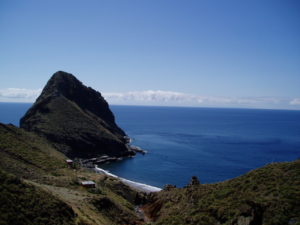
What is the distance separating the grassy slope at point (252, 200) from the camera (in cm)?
1841

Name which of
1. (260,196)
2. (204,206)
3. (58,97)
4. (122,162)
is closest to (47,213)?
(204,206)

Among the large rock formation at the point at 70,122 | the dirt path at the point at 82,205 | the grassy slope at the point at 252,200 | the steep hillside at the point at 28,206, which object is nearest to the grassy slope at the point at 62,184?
the dirt path at the point at 82,205

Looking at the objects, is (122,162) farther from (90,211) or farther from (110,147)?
(90,211)

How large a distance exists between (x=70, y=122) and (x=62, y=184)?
7254 cm

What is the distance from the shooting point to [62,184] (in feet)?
135

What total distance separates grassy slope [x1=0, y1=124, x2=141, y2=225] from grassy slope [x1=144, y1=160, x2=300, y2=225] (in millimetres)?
11016

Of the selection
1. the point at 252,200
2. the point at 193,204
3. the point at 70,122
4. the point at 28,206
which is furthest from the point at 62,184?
the point at 70,122

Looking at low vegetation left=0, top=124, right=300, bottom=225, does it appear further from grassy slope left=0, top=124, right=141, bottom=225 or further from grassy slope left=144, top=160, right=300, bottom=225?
grassy slope left=0, top=124, right=141, bottom=225

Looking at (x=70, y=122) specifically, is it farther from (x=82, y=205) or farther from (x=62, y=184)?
(x=82, y=205)

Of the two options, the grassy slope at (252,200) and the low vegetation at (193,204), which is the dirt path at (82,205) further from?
the grassy slope at (252,200)

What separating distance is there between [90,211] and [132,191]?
23.9m

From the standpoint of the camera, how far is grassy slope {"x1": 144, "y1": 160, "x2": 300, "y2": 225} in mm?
18406

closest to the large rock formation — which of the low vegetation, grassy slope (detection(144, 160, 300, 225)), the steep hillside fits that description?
the low vegetation

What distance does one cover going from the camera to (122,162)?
331 ft
